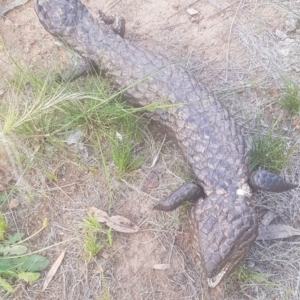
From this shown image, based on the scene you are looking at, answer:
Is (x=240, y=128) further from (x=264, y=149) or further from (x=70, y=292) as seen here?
(x=70, y=292)

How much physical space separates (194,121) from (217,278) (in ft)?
3.05

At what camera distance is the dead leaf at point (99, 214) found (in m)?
3.22

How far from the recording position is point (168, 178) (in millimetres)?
3387

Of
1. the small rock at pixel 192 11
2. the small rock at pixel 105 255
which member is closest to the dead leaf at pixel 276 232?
the small rock at pixel 105 255

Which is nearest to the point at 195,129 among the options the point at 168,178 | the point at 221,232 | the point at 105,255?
the point at 168,178

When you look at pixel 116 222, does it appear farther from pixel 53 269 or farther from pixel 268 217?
pixel 268 217

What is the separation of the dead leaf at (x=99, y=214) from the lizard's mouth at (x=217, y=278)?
0.71 meters

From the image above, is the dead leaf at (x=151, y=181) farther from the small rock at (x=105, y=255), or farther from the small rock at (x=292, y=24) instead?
the small rock at (x=292, y=24)

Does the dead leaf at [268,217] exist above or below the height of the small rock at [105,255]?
below

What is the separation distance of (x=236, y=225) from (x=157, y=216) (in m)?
0.56

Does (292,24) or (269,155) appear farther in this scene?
(292,24)

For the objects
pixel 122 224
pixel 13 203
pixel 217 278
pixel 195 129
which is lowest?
pixel 217 278

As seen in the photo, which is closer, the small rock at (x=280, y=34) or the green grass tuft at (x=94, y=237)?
the green grass tuft at (x=94, y=237)

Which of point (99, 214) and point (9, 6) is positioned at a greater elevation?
point (9, 6)
